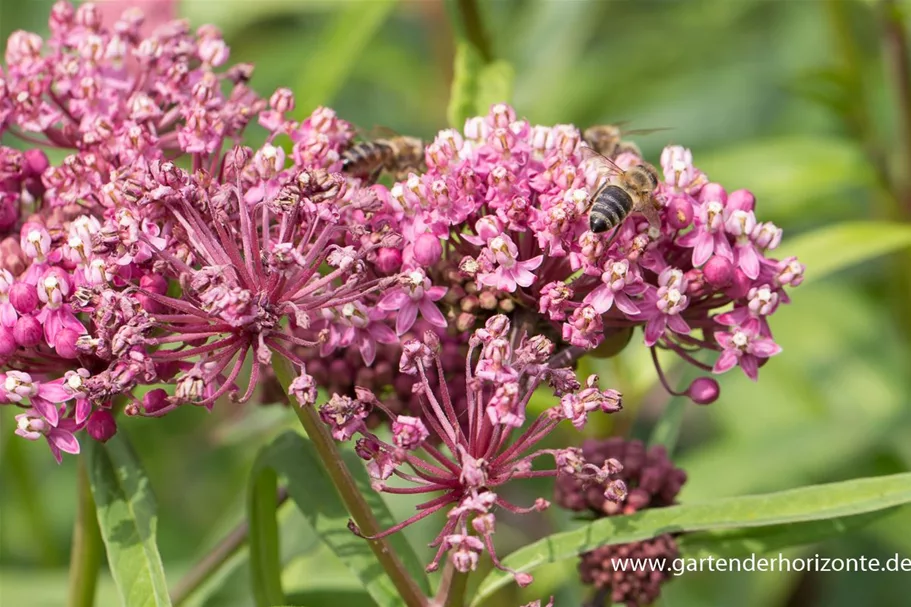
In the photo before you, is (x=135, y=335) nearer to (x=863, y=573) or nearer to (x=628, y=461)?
(x=628, y=461)

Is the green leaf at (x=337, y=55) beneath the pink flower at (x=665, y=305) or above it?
above

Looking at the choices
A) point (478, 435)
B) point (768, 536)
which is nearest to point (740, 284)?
point (768, 536)

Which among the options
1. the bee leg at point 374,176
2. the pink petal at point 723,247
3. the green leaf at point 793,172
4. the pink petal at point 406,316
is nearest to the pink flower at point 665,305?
the pink petal at point 723,247

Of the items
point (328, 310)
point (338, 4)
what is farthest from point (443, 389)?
point (338, 4)

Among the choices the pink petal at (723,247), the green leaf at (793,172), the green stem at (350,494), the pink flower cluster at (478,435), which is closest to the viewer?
the pink flower cluster at (478,435)

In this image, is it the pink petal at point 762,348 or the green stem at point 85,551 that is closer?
the pink petal at point 762,348

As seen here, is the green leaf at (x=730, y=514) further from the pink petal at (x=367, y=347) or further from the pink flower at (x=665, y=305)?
the pink petal at (x=367, y=347)

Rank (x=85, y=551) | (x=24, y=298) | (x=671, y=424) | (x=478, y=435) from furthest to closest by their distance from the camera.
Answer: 1. (x=671, y=424)
2. (x=85, y=551)
3. (x=24, y=298)
4. (x=478, y=435)

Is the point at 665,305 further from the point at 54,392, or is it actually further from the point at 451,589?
the point at 54,392
